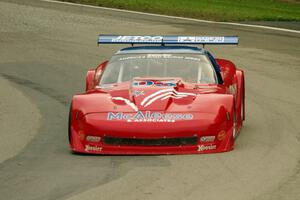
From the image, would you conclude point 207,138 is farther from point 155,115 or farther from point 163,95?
point 163,95

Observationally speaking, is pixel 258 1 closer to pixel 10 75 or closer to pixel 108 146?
pixel 10 75

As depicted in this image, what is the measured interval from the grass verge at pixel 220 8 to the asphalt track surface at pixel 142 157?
244cm

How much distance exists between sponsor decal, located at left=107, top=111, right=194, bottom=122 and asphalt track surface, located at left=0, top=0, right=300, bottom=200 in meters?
0.44

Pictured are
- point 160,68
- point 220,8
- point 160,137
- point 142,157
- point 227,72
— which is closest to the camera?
point 142,157

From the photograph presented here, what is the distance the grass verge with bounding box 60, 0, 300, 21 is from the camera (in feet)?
88.6

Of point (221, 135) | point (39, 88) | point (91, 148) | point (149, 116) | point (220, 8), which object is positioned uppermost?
point (149, 116)

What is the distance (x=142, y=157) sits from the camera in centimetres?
980

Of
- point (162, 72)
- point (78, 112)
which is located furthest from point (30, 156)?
point (162, 72)

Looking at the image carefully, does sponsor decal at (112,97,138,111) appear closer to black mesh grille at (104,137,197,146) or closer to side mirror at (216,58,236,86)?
black mesh grille at (104,137,197,146)

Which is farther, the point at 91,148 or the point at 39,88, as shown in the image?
the point at 39,88

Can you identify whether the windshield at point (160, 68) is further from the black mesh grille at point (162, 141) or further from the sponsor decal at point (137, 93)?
the black mesh grille at point (162, 141)

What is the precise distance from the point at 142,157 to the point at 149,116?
490 mm

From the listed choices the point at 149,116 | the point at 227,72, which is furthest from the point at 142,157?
the point at 227,72

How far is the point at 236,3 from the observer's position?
3102 cm
